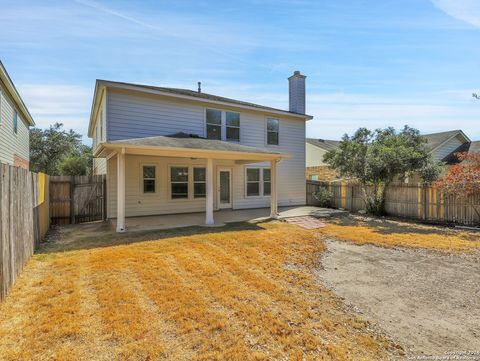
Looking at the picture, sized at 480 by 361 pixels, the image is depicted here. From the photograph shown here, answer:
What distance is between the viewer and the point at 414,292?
171 inches

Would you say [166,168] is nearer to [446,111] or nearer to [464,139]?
[446,111]

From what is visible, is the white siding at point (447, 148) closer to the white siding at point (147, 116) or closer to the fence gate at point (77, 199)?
Answer: the white siding at point (147, 116)

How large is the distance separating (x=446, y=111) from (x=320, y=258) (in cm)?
1777

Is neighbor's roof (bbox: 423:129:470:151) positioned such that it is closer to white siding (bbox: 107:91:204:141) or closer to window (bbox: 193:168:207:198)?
window (bbox: 193:168:207:198)

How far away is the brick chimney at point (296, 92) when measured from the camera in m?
15.8

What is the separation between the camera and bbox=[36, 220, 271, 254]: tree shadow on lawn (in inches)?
269

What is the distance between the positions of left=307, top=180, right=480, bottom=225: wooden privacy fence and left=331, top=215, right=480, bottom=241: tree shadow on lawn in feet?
2.13

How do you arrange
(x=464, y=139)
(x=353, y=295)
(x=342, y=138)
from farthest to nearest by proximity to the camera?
(x=464, y=139), (x=342, y=138), (x=353, y=295)

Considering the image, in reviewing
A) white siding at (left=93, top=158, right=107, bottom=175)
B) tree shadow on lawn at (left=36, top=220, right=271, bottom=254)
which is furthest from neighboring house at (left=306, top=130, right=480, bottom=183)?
white siding at (left=93, top=158, right=107, bottom=175)

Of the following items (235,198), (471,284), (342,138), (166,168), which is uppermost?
(342,138)

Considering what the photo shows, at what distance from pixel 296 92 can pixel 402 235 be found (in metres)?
10.2

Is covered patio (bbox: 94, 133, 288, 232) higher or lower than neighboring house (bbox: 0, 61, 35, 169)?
lower

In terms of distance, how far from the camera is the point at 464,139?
20.8m

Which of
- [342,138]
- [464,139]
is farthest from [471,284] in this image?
[464,139]
